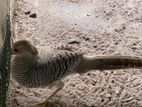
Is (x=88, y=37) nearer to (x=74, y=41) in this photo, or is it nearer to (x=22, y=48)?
(x=74, y=41)

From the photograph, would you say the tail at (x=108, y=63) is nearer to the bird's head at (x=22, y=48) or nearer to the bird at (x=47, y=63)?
the bird at (x=47, y=63)

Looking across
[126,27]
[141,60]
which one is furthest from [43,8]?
[141,60]

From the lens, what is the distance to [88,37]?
178 inches

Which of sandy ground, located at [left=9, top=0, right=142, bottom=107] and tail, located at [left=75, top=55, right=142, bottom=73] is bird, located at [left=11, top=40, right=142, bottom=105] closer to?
tail, located at [left=75, top=55, right=142, bottom=73]

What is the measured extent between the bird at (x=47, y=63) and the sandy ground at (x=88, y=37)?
35 centimetres

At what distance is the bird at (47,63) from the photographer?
3.33 m

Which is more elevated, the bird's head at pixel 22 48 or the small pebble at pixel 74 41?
the bird's head at pixel 22 48

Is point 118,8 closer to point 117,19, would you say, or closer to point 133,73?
point 117,19

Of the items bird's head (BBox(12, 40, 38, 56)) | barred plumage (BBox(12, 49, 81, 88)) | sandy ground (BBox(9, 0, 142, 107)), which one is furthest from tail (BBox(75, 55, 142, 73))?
bird's head (BBox(12, 40, 38, 56))

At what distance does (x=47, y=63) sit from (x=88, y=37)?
125cm

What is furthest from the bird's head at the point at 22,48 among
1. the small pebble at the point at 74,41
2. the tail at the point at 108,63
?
the small pebble at the point at 74,41

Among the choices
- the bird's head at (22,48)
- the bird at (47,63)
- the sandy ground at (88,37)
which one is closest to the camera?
the bird's head at (22,48)

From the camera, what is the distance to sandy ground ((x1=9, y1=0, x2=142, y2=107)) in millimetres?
3764

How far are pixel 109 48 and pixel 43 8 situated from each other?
42.4 inches
